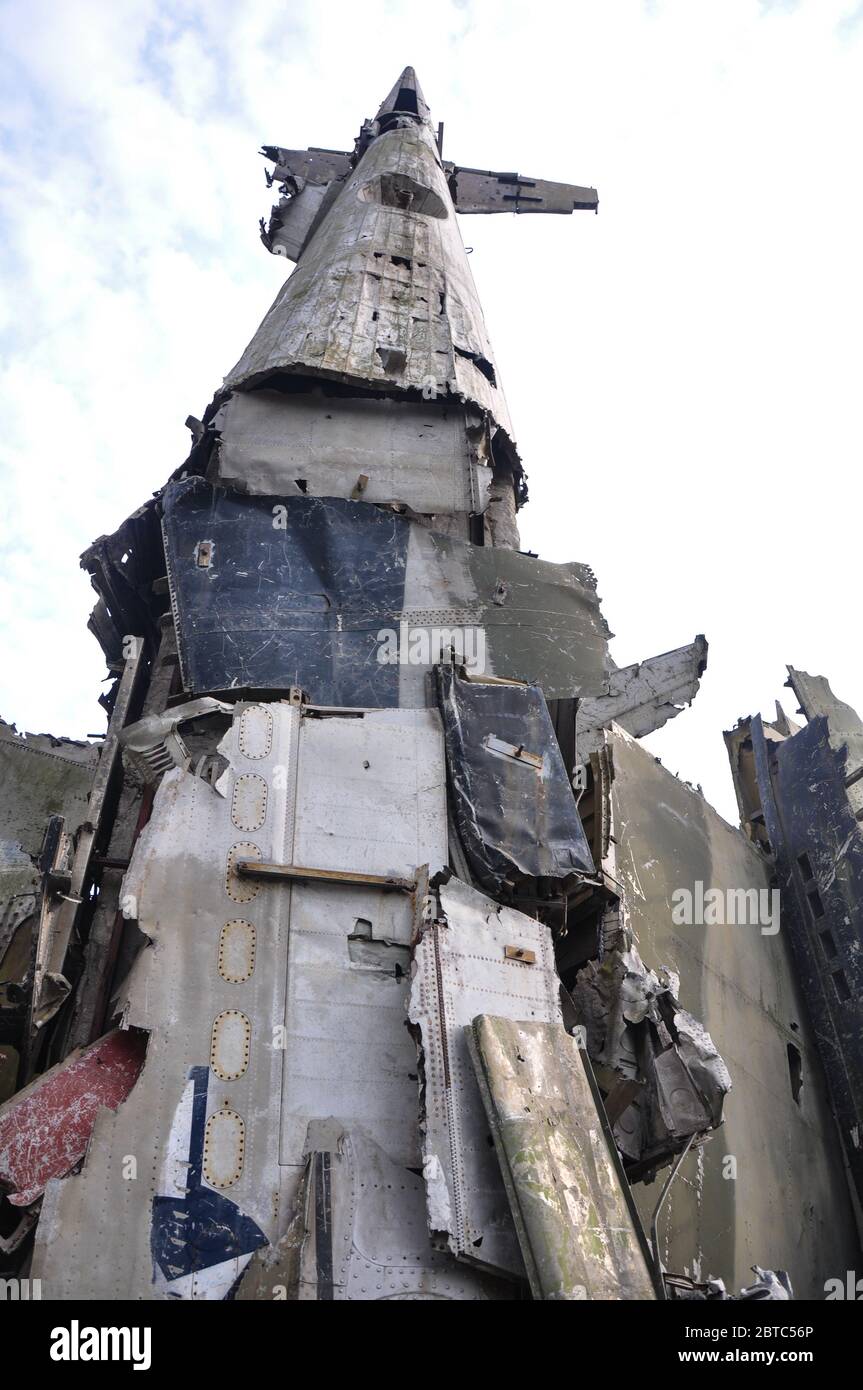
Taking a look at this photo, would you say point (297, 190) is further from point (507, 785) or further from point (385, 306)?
point (507, 785)

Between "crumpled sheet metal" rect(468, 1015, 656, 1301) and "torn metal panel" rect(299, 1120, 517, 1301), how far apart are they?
113 centimetres

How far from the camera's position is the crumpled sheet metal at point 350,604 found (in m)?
14.6

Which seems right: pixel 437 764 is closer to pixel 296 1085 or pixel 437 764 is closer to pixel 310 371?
pixel 296 1085

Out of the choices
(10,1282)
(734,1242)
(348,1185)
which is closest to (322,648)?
(348,1185)

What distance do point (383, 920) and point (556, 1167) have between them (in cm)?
342

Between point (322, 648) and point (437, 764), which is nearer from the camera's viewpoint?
point (437, 764)

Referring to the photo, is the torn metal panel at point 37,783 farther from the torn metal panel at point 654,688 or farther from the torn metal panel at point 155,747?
the torn metal panel at point 654,688

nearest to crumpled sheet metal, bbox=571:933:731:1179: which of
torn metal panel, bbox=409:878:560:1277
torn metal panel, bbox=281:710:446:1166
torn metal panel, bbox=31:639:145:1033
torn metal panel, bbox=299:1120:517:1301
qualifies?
torn metal panel, bbox=409:878:560:1277

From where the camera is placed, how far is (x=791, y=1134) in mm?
17547

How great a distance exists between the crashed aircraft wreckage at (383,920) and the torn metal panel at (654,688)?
0.06m

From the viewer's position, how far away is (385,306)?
22312mm

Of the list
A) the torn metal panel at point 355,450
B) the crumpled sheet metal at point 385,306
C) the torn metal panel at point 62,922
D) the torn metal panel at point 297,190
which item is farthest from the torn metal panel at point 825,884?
the torn metal panel at point 297,190

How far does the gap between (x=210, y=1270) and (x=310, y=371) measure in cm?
1465

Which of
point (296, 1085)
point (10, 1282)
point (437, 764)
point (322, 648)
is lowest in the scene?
point (10, 1282)
